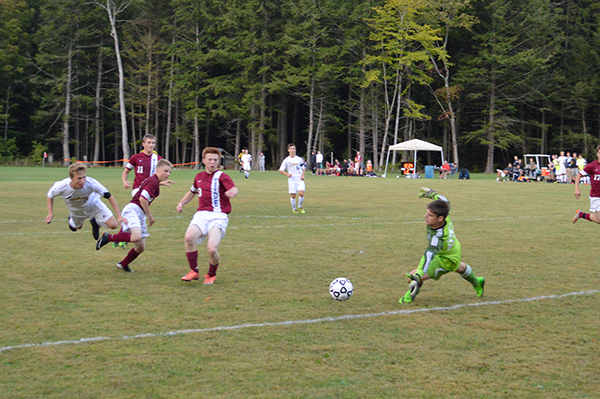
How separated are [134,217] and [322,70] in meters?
→ 47.4

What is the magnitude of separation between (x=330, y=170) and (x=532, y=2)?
25.7 meters

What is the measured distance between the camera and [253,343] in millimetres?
4867

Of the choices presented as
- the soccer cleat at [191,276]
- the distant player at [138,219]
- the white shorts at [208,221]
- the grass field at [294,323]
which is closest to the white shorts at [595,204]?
the grass field at [294,323]

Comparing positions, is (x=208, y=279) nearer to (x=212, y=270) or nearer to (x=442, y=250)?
(x=212, y=270)

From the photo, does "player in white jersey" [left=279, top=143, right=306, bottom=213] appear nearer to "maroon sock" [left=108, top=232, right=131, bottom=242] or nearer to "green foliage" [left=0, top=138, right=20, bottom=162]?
"maroon sock" [left=108, top=232, right=131, bottom=242]

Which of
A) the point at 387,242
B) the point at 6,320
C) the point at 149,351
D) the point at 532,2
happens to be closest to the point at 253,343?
the point at 149,351

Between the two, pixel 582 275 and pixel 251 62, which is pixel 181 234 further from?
pixel 251 62

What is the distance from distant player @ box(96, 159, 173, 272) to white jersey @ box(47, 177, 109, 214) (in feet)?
1.64

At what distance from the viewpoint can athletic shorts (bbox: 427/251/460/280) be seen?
6.30 meters

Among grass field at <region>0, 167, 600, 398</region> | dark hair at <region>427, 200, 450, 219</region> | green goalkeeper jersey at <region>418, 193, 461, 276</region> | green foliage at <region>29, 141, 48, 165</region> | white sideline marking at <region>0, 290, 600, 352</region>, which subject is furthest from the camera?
green foliage at <region>29, 141, 48, 165</region>

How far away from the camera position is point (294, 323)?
17.9ft

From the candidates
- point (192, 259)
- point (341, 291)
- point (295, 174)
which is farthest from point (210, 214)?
point (295, 174)

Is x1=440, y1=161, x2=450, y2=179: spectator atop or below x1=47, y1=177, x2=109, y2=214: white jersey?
atop

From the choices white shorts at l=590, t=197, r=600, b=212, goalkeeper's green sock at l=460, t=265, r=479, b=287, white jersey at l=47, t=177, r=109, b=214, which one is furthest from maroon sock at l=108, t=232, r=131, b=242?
white shorts at l=590, t=197, r=600, b=212
